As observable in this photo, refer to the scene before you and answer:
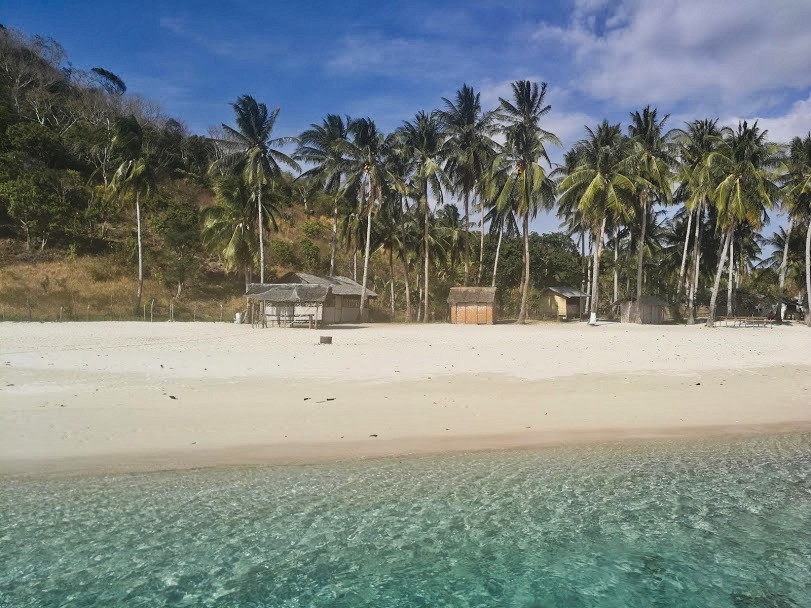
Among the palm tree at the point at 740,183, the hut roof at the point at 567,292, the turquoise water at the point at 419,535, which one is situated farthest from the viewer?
the hut roof at the point at 567,292

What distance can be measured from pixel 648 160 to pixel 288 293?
26.5 metres

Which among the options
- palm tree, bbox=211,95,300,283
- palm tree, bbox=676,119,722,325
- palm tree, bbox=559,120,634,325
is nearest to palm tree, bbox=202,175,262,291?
palm tree, bbox=211,95,300,283

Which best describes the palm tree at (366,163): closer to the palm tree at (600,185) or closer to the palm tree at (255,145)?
the palm tree at (255,145)

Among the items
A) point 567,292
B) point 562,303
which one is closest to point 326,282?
point 562,303

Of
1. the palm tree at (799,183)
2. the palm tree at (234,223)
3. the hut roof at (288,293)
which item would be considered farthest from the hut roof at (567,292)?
the palm tree at (234,223)

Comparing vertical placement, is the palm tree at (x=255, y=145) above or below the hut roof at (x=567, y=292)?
above

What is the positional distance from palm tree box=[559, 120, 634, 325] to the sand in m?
18.9

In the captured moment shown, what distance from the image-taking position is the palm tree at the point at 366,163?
36.4 metres

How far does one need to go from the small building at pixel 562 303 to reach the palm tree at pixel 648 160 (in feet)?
28.6

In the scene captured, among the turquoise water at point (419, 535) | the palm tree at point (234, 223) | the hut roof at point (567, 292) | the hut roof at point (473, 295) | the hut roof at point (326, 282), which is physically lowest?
the turquoise water at point (419, 535)

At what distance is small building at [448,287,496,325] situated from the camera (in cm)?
3814

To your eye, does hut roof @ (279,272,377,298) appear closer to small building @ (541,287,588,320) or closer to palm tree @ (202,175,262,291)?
palm tree @ (202,175,262,291)

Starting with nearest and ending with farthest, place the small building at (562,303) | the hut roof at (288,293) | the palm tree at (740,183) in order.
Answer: the hut roof at (288,293), the palm tree at (740,183), the small building at (562,303)

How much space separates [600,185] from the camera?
36.2 metres
